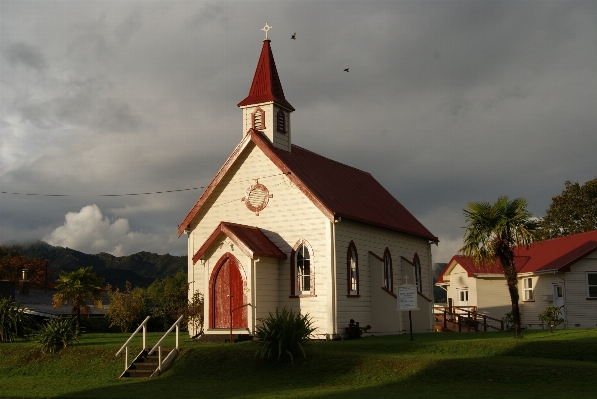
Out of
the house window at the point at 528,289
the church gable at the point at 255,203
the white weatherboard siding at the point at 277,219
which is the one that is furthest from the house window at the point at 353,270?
the house window at the point at 528,289

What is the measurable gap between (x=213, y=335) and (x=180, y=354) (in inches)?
159

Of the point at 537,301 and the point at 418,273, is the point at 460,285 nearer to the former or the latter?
the point at 537,301

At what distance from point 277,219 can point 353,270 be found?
3.94 meters

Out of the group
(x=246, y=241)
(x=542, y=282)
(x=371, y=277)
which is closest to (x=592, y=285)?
(x=542, y=282)

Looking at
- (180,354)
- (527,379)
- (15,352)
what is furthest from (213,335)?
(527,379)

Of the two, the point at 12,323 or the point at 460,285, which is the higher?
the point at 460,285

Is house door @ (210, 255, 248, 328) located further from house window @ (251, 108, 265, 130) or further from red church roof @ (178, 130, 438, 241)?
house window @ (251, 108, 265, 130)

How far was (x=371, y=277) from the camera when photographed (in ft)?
105

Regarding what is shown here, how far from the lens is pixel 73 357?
2614cm

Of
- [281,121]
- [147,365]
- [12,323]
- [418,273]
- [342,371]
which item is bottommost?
[342,371]

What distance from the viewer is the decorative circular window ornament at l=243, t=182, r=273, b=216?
3078 centimetres

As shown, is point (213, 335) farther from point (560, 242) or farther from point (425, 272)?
point (560, 242)

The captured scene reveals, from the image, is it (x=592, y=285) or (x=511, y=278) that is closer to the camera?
(x=511, y=278)

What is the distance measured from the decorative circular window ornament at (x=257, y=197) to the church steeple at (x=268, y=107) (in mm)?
2303
